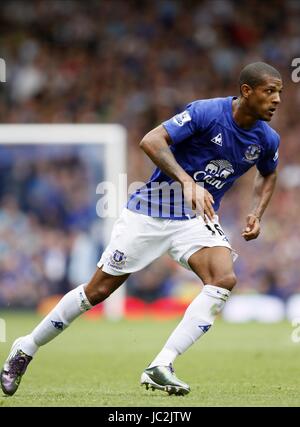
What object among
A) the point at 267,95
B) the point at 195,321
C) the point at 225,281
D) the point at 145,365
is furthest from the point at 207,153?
the point at 145,365

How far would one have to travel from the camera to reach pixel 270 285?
60.2ft

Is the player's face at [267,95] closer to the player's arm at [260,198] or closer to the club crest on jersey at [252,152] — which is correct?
the club crest on jersey at [252,152]

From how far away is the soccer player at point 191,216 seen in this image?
7.55 meters

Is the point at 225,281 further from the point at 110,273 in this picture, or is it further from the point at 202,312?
the point at 110,273

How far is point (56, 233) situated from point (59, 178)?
1.01 m

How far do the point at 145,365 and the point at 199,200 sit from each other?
3.58m

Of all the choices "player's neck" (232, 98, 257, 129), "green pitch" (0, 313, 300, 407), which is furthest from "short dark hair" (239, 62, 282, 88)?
"green pitch" (0, 313, 300, 407)

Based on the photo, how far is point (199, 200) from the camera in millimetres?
7219

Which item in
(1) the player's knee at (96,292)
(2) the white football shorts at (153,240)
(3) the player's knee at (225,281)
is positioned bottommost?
(1) the player's knee at (96,292)

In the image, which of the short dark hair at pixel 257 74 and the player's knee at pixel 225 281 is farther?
the short dark hair at pixel 257 74

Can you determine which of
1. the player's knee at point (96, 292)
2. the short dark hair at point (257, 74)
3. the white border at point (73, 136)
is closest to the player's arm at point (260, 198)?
the short dark hair at point (257, 74)

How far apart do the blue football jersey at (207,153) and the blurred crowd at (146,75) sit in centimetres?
1061

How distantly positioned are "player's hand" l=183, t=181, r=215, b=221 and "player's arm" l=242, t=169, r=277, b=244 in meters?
0.73

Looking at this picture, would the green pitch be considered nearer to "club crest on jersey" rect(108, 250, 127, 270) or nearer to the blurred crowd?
"club crest on jersey" rect(108, 250, 127, 270)
